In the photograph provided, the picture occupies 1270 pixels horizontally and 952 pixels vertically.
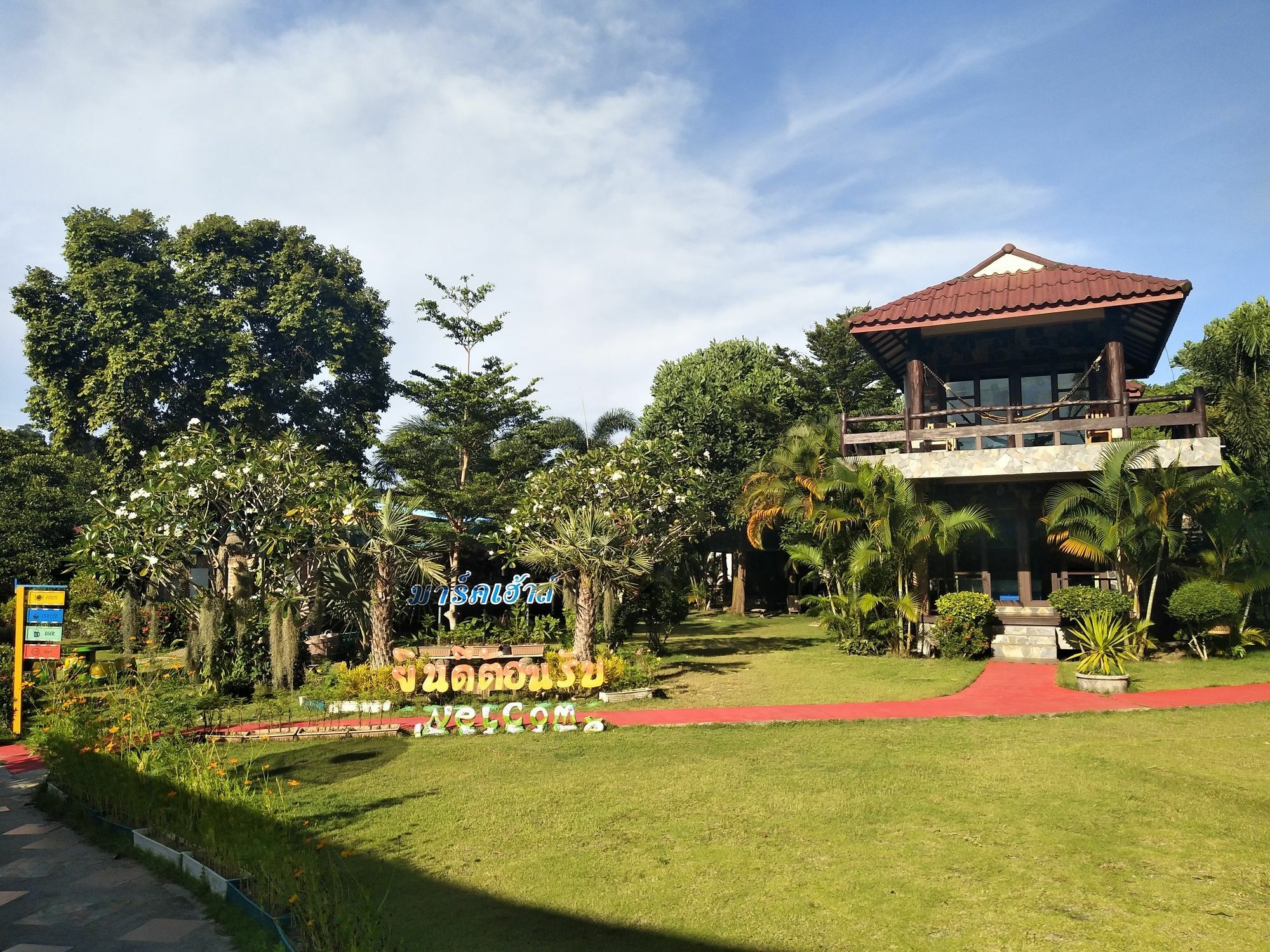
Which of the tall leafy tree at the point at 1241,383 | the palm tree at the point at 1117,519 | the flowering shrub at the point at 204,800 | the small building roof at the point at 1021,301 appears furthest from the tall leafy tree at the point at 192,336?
the tall leafy tree at the point at 1241,383

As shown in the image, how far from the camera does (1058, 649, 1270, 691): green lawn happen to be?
51.1 feet

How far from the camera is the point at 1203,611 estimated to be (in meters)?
17.7

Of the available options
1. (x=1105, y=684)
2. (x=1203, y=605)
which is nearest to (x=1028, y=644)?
(x=1203, y=605)

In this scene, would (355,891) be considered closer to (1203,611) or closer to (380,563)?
(380,563)

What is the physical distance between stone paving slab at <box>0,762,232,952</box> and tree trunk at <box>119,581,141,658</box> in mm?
17077

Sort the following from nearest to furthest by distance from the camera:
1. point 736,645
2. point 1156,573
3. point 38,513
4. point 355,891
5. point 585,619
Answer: point 355,891 < point 585,619 < point 1156,573 < point 736,645 < point 38,513

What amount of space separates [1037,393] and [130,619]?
26481 millimetres

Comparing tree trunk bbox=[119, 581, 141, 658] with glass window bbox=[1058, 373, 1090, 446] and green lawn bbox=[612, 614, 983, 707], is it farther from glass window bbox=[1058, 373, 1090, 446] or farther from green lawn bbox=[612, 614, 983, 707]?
glass window bbox=[1058, 373, 1090, 446]

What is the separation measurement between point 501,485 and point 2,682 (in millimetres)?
13773

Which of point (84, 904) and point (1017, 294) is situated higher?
point (1017, 294)

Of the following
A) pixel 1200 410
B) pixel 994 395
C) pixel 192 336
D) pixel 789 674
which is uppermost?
pixel 192 336

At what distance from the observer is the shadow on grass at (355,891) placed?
18.9 ft

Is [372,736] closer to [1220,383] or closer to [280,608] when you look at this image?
[280,608]

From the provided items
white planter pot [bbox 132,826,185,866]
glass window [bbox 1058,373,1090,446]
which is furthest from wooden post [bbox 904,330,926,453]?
white planter pot [bbox 132,826,185,866]
